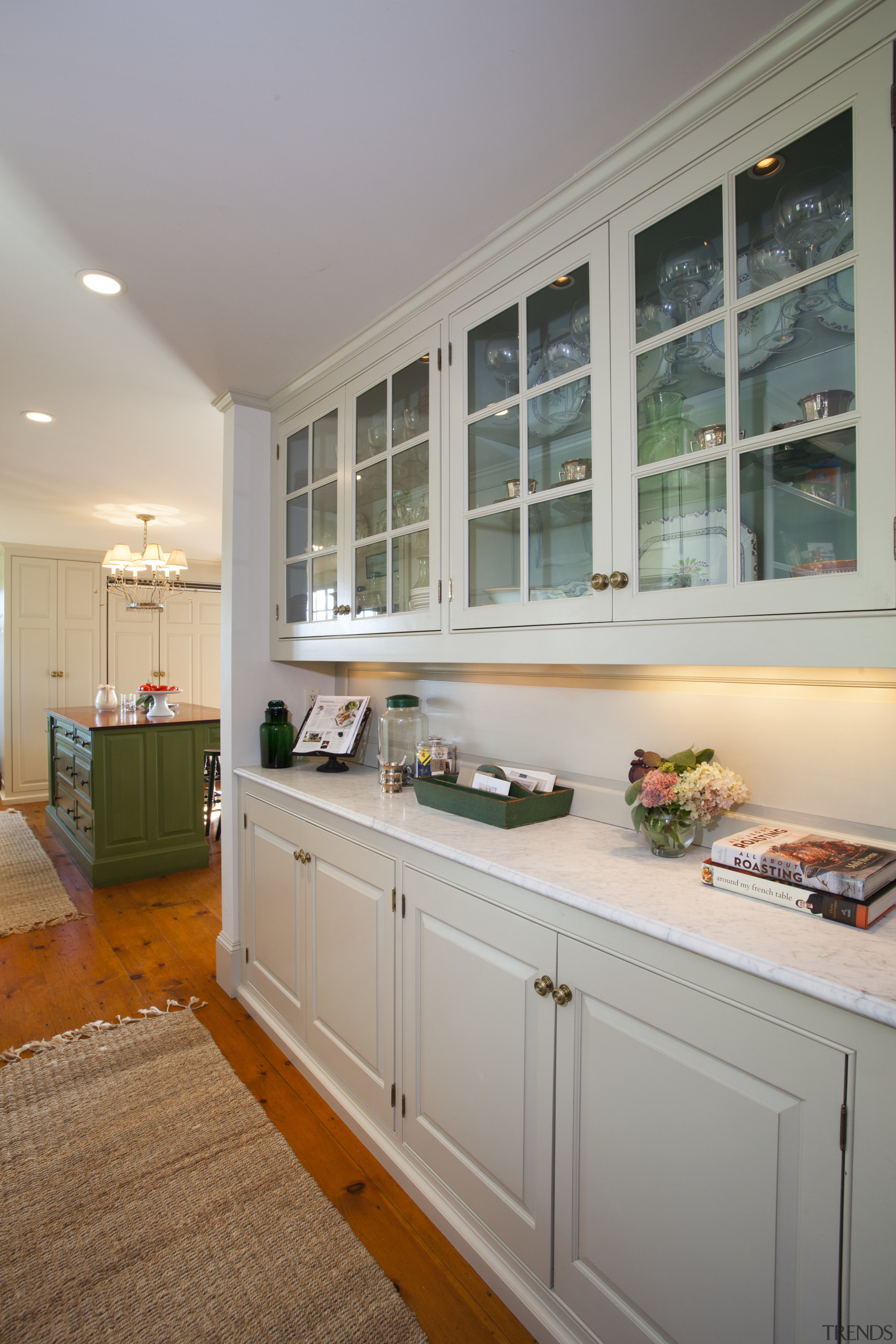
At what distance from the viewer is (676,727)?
1569 mm

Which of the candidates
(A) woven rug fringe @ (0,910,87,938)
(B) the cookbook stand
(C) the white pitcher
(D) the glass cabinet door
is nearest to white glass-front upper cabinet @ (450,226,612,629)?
(D) the glass cabinet door

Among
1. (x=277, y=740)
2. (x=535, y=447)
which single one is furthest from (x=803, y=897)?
(x=277, y=740)

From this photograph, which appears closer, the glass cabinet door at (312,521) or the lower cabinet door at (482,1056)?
the lower cabinet door at (482,1056)

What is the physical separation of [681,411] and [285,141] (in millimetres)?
993

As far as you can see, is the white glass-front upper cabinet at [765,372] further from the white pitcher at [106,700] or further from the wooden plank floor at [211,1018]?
the white pitcher at [106,700]

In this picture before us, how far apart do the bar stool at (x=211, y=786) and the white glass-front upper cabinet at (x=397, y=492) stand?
3200 mm

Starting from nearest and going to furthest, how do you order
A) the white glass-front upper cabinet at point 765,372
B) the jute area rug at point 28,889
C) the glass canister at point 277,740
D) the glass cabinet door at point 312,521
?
the white glass-front upper cabinet at point 765,372 → the glass cabinet door at point 312,521 → the glass canister at point 277,740 → the jute area rug at point 28,889

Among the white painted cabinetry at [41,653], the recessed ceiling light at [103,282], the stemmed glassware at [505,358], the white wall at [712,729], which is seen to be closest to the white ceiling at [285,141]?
the recessed ceiling light at [103,282]

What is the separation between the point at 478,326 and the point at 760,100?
2.43 ft

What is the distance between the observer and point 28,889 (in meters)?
3.95

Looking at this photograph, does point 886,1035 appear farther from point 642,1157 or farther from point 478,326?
point 478,326

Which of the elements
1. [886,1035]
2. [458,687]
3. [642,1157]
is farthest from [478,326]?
[642,1157]

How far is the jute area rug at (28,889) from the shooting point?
3.48 meters

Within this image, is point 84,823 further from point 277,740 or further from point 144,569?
point 277,740
